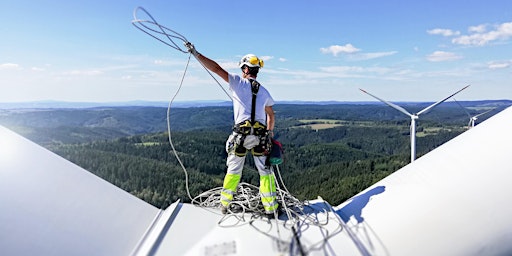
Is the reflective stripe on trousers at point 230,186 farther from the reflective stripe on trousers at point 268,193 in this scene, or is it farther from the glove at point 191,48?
the glove at point 191,48

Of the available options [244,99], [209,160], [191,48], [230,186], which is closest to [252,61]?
[244,99]

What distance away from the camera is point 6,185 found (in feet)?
14.2

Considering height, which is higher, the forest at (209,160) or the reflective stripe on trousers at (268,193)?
the reflective stripe on trousers at (268,193)

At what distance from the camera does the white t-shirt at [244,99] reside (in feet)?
17.6

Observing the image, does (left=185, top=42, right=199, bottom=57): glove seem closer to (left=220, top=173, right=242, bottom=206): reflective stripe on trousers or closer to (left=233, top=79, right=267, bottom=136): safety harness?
(left=233, top=79, right=267, bottom=136): safety harness

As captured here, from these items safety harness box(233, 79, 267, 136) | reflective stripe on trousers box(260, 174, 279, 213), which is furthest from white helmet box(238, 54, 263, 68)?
reflective stripe on trousers box(260, 174, 279, 213)

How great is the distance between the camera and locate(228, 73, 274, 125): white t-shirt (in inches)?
211

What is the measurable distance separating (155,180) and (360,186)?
117 ft

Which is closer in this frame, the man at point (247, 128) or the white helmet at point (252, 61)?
the man at point (247, 128)

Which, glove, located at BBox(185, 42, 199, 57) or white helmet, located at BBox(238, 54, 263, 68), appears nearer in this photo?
glove, located at BBox(185, 42, 199, 57)

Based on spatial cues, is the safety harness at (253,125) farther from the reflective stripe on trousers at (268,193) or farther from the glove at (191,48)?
the glove at (191,48)

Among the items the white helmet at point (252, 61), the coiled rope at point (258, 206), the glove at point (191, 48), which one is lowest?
the coiled rope at point (258, 206)

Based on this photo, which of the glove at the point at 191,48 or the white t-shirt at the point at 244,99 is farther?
the white t-shirt at the point at 244,99

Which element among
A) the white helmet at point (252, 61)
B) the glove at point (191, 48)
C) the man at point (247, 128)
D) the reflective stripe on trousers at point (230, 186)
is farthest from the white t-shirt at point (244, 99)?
the reflective stripe on trousers at point (230, 186)
